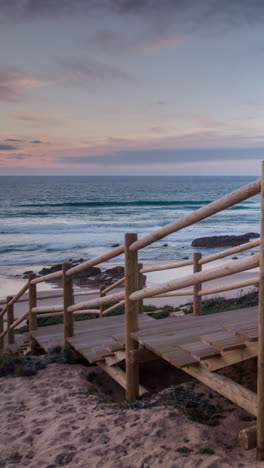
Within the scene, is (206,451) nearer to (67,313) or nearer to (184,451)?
(184,451)

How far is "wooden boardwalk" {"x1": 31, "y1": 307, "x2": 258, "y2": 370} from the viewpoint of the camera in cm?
264

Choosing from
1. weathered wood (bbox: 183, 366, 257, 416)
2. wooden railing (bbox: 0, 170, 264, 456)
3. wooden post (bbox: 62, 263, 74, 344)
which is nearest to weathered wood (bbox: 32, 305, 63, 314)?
wooden railing (bbox: 0, 170, 264, 456)

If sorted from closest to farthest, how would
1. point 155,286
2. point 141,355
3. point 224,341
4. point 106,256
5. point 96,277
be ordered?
point 224,341, point 155,286, point 141,355, point 106,256, point 96,277

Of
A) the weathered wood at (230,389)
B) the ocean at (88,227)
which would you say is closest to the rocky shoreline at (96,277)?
the ocean at (88,227)

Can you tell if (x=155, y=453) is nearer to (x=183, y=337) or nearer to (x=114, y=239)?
(x=183, y=337)

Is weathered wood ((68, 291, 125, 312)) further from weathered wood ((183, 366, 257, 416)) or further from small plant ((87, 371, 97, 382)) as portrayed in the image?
weathered wood ((183, 366, 257, 416))

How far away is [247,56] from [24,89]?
13.5 metres

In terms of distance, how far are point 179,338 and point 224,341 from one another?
36.7 inches

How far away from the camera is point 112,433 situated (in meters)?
2.75

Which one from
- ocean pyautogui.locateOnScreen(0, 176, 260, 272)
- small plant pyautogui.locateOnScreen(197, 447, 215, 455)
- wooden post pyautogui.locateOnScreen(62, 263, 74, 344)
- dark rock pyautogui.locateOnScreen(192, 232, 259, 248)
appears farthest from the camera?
dark rock pyautogui.locateOnScreen(192, 232, 259, 248)

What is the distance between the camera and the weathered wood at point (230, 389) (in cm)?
231

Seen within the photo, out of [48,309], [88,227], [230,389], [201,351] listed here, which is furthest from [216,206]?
[88,227]

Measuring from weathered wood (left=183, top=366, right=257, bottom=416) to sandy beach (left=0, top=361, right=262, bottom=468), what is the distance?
0.86ft

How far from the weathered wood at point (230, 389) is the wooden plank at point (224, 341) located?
227 mm
